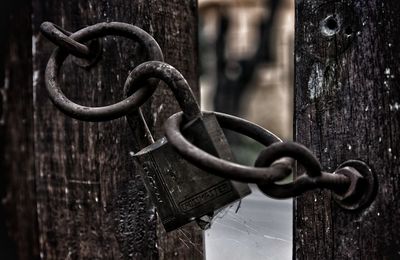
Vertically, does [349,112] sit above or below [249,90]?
below

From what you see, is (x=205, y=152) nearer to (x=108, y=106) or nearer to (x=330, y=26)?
(x=108, y=106)

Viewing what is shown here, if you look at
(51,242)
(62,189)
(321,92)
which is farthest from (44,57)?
(321,92)

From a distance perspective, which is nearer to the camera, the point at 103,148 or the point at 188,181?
the point at 188,181

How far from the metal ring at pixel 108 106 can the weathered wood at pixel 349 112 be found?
24 centimetres

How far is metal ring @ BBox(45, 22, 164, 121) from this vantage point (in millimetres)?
854

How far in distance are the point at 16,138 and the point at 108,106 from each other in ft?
2.61

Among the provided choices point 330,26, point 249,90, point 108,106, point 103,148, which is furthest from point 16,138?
point 249,90

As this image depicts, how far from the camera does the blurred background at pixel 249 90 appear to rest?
1.43 meters

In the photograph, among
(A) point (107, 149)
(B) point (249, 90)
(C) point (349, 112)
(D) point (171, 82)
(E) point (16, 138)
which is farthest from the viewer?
(B) point (249, 90)

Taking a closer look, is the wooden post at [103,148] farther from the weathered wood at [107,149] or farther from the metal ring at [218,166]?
the metal ring at [218,166]

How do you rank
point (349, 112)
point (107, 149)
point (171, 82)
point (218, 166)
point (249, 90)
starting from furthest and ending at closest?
1. point (249, 90)
2. point (107, 149)
3. point (349, 112)
4. point (171, 82)
5. point (218, 166)

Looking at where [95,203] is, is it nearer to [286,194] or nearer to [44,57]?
[44,57]

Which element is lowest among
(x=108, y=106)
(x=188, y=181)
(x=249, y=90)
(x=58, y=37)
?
(x=188, y=181)

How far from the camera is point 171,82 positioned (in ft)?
2.71
